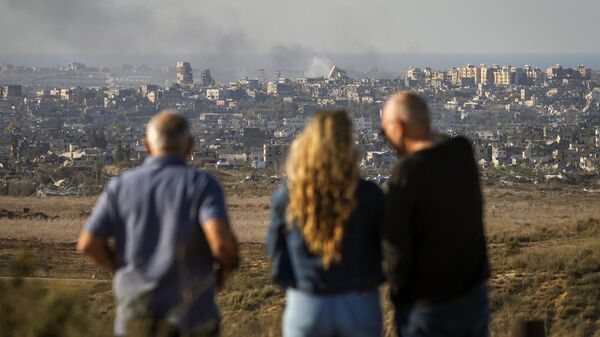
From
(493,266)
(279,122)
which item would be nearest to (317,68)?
(279,122)

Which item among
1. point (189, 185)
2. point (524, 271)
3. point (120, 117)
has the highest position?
point (189, 185)

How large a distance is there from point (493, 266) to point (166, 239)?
37.3 feet

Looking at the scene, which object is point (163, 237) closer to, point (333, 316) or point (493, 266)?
point (333, 316)

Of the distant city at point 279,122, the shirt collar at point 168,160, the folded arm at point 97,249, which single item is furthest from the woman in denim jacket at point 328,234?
the distant city at point 279,122

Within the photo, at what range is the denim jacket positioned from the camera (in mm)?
4000

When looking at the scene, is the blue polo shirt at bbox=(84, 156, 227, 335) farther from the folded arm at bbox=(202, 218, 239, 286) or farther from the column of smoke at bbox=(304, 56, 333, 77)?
the column of smoke at bbox=(304, 56, 333, 77)

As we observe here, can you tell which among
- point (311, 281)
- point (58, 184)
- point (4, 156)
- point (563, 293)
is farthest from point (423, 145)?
point (4, 156)

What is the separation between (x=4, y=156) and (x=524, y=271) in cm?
5136

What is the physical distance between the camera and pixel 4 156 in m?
62.1

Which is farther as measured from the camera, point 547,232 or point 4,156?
point 4,156

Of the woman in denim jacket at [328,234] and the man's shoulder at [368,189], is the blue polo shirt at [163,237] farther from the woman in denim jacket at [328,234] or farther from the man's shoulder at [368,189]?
the man's shoulder at [368,189]

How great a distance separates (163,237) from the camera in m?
4.02

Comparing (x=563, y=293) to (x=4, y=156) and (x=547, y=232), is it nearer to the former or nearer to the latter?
(x=547, y=232)

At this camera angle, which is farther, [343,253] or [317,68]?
[317,68]
